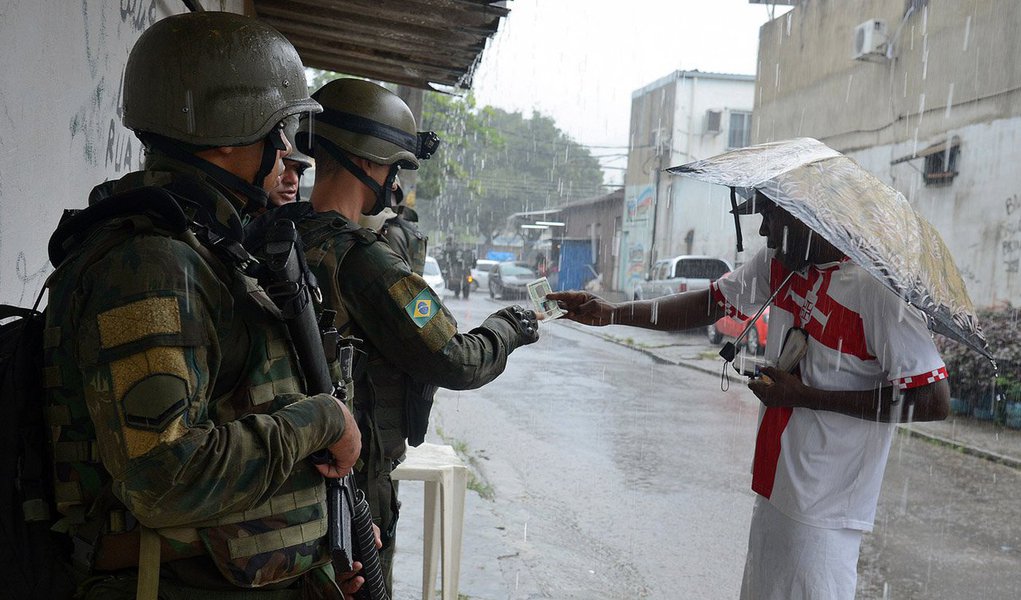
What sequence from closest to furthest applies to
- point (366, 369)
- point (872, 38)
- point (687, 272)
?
point (366, 369)
point (872, 38)
point (687, 272)

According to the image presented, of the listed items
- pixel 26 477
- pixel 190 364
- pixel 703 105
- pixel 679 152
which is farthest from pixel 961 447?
pixel 703 105

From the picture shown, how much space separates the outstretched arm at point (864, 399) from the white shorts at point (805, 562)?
37cm

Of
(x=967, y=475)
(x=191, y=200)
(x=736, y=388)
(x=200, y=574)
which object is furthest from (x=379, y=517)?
(x=736, y=388)

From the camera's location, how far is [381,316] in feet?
7.07

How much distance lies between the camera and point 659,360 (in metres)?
16.1

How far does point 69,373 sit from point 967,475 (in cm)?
820

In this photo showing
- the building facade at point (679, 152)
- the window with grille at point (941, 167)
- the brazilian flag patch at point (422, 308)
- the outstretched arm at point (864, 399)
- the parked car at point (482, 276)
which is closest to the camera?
the brazilian flag patch at point (422, 308)

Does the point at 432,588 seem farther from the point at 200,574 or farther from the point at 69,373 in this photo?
the point at 69,373

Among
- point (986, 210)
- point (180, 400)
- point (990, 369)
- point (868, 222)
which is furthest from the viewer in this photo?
point (986, 210)

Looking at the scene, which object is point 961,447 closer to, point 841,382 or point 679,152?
point 841,382

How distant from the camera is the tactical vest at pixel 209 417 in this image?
4.50ft

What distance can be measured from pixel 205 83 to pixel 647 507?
544 cm

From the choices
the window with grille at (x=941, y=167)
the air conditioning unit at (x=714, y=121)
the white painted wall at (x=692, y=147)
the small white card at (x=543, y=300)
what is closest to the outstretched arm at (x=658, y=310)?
the small white card at (x=543, y=300)

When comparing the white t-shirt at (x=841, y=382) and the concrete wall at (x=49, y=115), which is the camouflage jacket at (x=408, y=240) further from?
the white t-shirt at (x=841, y=382)
